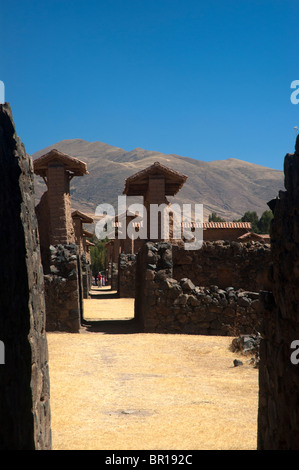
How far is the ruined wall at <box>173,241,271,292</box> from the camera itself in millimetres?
15016

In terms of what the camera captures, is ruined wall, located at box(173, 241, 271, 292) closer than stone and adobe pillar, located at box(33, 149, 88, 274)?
Yes

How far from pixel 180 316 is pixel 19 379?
350 inches

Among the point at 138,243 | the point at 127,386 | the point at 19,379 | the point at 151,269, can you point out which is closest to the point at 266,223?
the point at 138,243

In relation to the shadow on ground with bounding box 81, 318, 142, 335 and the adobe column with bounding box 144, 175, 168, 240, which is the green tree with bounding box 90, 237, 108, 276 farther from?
the shadow on ground with bounding box 81, 318, 142, 335

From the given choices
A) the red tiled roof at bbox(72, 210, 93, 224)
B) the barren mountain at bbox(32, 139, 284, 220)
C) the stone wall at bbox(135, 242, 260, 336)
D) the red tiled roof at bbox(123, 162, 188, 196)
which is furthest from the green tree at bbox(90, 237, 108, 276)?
the barren mountain at bbox(32, 139, 284, 220)

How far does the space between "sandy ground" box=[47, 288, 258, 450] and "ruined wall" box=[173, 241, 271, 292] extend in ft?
12.4

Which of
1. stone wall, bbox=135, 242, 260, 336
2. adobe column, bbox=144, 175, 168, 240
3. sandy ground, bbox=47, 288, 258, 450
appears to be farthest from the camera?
adobe column, bbox=144, 175, 168, 240

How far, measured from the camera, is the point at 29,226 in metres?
3.83

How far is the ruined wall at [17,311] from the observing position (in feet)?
11.2

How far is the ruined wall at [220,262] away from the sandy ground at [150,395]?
3.78 m

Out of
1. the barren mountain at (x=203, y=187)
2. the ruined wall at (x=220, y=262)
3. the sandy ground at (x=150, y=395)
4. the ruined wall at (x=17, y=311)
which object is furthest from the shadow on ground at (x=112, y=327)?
the barren mountain at (x=203, y=187)

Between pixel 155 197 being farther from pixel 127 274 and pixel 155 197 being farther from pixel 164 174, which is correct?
pixel 127 274
